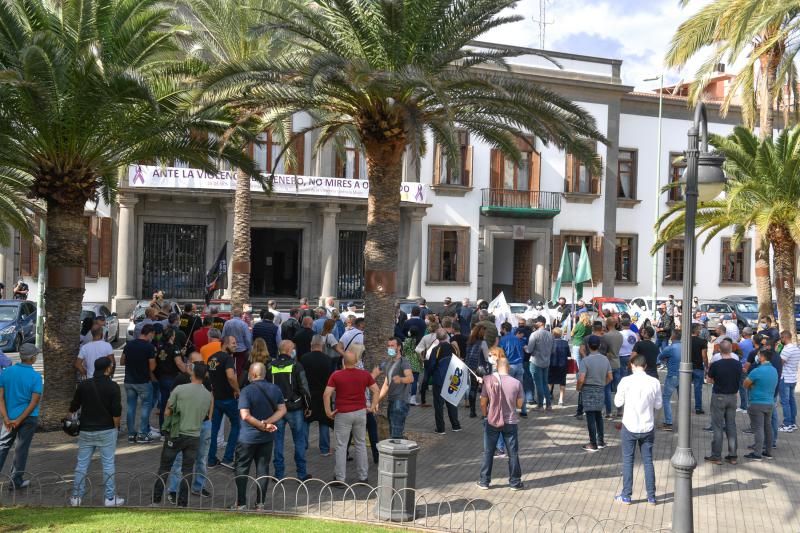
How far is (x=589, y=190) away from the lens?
1510 inches

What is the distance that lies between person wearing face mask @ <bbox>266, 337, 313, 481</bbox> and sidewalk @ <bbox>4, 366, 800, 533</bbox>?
0.60m

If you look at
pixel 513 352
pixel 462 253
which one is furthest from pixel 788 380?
pixel 462 253

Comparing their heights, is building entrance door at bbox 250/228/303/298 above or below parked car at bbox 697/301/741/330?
above

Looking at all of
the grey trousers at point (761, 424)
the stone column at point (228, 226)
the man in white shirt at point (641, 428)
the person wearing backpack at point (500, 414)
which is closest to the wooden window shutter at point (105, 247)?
the stone column at point (228, 226)

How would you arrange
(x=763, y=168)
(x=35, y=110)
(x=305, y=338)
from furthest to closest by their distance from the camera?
(x=763, y=168) < (x=305, y=338) < (x=35, y=110)

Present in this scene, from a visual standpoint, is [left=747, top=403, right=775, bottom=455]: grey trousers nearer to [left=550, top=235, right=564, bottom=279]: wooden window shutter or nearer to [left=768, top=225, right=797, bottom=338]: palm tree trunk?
[left=768, top=225, right=797, bottom=338]: palm tree trunk

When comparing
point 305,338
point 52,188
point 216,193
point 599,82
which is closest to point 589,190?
point 599,82

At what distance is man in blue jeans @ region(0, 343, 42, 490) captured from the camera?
362 inches

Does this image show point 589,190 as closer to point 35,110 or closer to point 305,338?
point 305,338

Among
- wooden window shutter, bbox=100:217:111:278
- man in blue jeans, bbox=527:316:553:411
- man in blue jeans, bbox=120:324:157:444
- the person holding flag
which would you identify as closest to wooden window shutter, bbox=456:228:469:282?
wooden window shutter, bbox=100:217:111:278

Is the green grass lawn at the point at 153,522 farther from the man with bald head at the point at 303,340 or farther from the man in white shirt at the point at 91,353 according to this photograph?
the man with bald head at the point at 303,340

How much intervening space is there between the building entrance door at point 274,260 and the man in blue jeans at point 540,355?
23.9 metres

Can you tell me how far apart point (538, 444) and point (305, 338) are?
4.25 meters

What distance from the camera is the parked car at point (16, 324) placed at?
2041 cm
